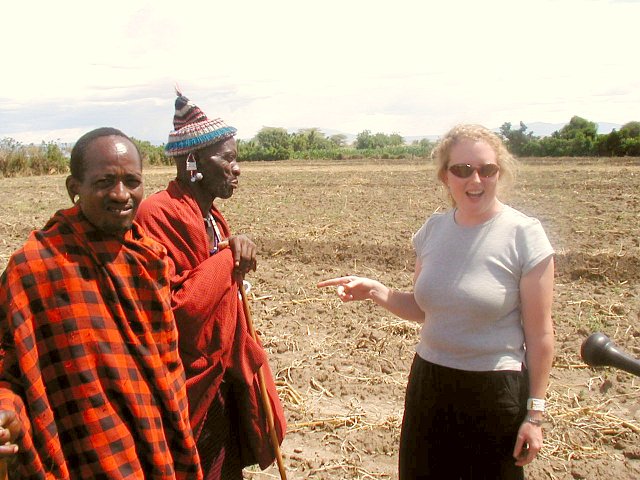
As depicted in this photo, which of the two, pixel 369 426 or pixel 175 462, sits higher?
pixel 175 462

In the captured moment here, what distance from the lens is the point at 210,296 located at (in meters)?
2.25

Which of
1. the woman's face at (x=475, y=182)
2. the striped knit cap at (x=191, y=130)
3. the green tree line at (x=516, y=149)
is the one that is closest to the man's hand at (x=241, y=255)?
the striped knit cap at (x=191, y=130)

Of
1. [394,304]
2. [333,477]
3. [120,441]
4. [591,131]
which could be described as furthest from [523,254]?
[591,131]

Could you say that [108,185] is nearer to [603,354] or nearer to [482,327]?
[482,327]

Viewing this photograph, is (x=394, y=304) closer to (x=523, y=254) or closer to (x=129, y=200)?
(x=523, y=254)

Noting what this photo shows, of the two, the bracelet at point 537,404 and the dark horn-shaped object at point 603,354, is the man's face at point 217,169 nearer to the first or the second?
the bracelet at point 537,404

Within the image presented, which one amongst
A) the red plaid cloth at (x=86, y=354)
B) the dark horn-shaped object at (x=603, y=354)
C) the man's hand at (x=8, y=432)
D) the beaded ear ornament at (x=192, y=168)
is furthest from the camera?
the beaded ear ornament at (x=192, y=168)

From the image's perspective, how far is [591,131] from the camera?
38.2 m

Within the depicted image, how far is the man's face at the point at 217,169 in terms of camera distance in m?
2.51

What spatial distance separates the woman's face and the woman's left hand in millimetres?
699

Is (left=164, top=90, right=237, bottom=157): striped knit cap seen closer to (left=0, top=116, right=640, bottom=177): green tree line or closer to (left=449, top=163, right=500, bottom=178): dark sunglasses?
(left=449, top=163, right=500, bottom=178): dark sunglasses

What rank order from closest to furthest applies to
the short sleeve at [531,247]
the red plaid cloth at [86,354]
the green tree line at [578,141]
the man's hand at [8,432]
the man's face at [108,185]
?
the man's hand at [8,432] → the red plaid cloth at [86,354] → the man's face at [108,185] → the short sleeve at [531,247] → the green tree line at [578,141]

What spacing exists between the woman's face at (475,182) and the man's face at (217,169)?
822 millimetres

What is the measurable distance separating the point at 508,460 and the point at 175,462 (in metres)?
1.12
